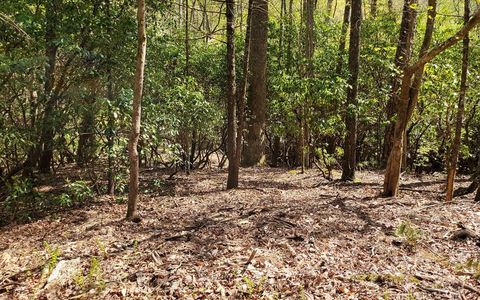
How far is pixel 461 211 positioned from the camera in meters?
6.61

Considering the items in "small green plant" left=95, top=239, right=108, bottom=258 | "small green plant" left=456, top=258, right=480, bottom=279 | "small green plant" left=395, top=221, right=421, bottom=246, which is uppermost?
"small green plant" left=395, top=221, right=421, bottom=246

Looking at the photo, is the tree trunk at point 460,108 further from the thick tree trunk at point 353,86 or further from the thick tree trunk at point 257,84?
the thick tree trunk at point 257,84

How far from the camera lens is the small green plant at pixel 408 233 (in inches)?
209

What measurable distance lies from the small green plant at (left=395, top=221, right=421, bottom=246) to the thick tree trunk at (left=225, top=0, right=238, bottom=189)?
422 centimetres

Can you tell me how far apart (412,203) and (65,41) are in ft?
22.9

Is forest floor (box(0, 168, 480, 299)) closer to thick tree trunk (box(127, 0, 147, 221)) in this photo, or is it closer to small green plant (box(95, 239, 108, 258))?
small green plant (box(95, 239, 108, 258))

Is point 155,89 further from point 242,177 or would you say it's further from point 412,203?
point 412,203

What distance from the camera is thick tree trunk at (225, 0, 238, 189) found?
8.07 m

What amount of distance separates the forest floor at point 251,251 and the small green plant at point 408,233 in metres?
0.02

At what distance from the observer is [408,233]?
5.47m

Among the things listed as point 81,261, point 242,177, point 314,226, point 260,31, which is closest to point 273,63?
point 260,31

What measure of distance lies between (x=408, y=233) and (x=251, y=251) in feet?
7.49

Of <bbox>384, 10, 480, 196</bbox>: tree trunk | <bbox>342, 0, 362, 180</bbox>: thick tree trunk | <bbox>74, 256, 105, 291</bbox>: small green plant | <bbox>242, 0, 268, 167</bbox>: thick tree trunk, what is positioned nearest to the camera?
<bbox>74, 256, 105, 291</bbox>: small green plant

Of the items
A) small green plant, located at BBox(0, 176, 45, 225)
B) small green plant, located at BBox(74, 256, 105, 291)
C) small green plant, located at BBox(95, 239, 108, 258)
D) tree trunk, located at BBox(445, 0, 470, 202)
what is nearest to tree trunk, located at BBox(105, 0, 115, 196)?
small green plant, located at BBox(0, 176, 45, 225)
